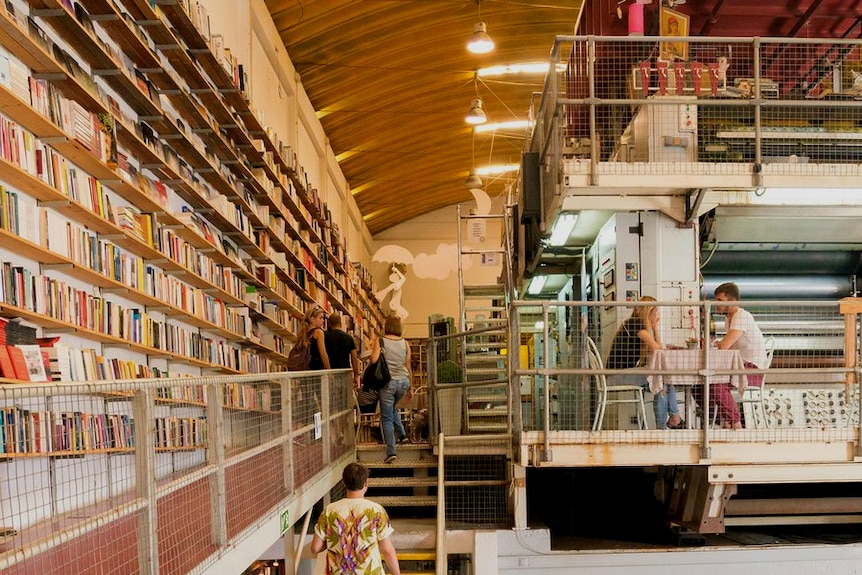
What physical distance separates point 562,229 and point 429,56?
6467 millimetres

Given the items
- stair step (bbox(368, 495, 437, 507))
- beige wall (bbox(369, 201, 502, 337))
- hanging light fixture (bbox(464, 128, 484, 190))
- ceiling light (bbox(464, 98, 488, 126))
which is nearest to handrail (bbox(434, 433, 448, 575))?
stair step (bbox(368, 495, 437, 507))

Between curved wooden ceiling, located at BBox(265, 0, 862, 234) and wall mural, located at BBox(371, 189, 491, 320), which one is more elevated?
curved wooden ceiling, located at BBox(265, 0, 862, 234)

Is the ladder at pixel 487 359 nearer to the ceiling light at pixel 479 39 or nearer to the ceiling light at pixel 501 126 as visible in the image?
the ceiling light at pixel 479 39

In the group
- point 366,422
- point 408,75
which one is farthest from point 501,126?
point 366,422

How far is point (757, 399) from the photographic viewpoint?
6.83m

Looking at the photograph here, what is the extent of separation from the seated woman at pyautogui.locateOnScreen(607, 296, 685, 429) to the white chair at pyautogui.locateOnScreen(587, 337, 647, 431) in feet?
0.31

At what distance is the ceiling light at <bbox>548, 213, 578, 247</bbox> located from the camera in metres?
8.88

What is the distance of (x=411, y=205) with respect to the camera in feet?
79.8

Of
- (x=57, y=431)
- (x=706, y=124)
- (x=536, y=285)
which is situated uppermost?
(x=706, y=124)

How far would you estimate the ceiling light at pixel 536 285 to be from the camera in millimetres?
12766

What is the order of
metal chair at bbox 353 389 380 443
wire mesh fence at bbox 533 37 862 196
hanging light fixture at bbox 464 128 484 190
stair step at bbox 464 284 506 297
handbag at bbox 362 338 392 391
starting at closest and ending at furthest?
A: wire mesh fence at bbox 533 37 862 196 < handbag at bbox 362 338 392 391 < metal chair at bbox 353 389 380 443 < stair step at bbox 464 284 506 297 < hanging light fixture at bbox 464 128 484 190

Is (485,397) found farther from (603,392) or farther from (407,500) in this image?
(603,392)

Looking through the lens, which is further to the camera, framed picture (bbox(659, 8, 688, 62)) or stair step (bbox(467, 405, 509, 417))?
stair step (bbox(467, 405, 509, 417))

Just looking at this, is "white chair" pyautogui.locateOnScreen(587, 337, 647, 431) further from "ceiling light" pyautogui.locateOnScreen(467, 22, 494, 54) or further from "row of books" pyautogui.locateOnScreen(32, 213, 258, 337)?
"ceiling light" pyautogui.locateOnScreen(467, 22, 494, 54)
